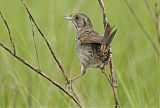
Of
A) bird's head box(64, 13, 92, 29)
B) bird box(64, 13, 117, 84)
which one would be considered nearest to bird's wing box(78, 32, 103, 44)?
bird box(64, 13, 117, 84)

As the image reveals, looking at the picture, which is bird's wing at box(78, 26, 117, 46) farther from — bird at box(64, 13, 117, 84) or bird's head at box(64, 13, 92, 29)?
bird's head at box(64, 13, 92, 29)

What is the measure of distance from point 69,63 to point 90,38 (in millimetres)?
2311

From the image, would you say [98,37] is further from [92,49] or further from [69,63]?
[69,63]

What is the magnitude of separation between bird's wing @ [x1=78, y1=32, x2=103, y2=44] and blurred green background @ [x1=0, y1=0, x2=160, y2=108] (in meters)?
0.27

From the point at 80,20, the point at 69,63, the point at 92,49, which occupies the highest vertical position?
the point at 69,63

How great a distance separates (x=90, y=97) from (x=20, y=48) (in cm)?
118

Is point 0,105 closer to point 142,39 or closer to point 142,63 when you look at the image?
point 142,63

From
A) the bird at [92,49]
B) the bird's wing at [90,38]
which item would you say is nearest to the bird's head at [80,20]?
the bird at [92,49]

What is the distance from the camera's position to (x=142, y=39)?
309 inches

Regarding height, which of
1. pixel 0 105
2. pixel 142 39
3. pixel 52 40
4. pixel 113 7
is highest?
pixel 113 7

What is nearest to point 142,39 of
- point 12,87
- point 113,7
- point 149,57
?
point 149,57

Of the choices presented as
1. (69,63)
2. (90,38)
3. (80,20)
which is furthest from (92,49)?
(69,63)

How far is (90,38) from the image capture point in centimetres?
431

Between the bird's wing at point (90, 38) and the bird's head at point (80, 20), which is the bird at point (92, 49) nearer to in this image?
the bird's wing at point (90, 38)
